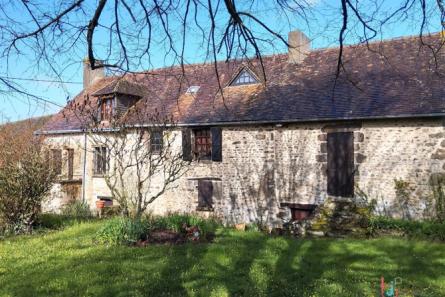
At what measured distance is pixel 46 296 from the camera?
18.2 feet

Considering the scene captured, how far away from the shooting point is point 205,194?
1677 centimetres

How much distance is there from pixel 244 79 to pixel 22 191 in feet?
33.3

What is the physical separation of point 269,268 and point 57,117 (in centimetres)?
1887

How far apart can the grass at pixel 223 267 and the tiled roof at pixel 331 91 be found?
459cm

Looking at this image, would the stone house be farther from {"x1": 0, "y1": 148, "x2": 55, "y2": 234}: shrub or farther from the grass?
the grass

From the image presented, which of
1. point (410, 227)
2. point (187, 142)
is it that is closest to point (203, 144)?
point (187, 142)

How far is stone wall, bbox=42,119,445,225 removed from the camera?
12648 mm

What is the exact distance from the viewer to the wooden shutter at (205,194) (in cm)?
1669

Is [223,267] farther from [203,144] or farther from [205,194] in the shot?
[203,144]

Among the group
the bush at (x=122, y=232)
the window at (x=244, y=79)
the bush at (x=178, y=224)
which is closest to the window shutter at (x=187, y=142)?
the window at (x=244, y=79)

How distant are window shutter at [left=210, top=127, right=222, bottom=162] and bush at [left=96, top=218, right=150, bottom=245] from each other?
7.26 m

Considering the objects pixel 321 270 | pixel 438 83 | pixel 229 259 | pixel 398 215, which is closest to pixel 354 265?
pixel 321 270

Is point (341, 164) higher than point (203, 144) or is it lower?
lower

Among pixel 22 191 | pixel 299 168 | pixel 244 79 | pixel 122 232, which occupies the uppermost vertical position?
pixel 244 79
